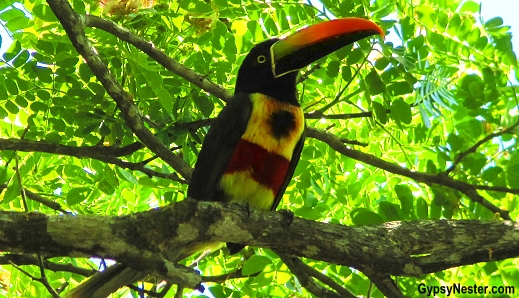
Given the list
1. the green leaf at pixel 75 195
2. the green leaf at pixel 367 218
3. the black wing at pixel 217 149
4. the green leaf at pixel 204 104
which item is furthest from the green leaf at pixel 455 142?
the green leaf at pixel 75 195

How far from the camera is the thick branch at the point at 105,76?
4070 millimetres

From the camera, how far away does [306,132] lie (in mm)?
4777

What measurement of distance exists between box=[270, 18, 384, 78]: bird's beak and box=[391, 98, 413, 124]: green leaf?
534mm

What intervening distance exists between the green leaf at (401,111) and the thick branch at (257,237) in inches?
37.1

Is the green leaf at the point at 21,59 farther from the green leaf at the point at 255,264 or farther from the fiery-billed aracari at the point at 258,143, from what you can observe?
the green leaf at the point at 255,264

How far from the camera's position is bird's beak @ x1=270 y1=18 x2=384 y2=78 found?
4410 mm

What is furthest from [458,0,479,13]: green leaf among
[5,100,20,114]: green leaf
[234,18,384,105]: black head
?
[5,100,20,114]: green leaf

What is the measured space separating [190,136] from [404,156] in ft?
5.39

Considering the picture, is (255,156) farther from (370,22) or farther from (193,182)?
(370,22)

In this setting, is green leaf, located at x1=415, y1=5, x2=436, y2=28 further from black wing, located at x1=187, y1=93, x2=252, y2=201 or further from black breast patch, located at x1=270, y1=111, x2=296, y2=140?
black wing, located at x1=187, y1=93, x2=252, y2=201

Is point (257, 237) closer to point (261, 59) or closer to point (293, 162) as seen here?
point (293, 162)

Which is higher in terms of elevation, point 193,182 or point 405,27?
point 405,27

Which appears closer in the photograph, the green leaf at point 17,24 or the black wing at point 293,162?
the green leaf at point 17,24

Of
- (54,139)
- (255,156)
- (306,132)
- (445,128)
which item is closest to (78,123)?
(54,139)
